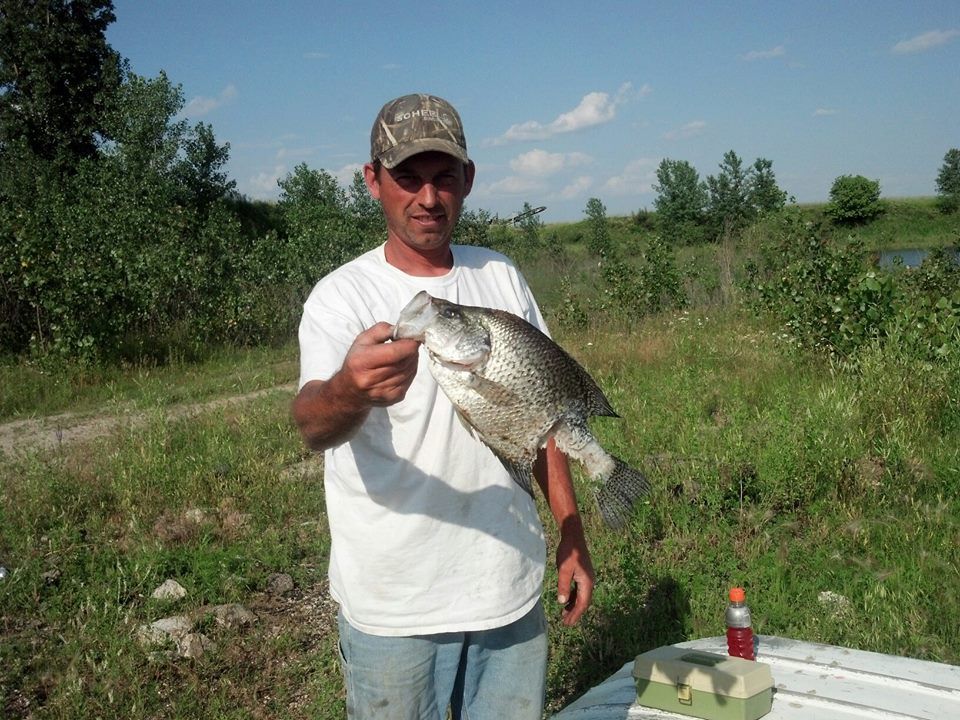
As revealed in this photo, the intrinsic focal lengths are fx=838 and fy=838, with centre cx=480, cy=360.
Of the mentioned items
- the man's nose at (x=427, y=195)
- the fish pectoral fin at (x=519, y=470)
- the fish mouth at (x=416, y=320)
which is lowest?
the fish pectoral fin at (x=519, y=470)

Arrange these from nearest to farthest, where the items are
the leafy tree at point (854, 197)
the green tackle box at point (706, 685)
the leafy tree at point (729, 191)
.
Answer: the green tackle box at point (706, 685), the leafy tree at point (729, 191), the leafy tree at point (854, 197)

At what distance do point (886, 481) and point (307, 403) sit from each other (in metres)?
4.74

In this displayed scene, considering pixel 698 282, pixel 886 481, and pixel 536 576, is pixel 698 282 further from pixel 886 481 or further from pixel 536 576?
pixel 536 576

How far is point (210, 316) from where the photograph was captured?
15.1 m

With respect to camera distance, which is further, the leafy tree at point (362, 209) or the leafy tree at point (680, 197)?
the leafy tree at point (680, 197)

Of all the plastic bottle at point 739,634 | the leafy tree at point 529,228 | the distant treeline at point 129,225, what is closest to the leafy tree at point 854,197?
the distant treeline at point 129,225

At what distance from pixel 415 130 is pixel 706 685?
188 cm

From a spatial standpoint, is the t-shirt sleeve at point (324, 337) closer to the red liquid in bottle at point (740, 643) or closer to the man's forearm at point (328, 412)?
the man's forearm at point (328, 412)

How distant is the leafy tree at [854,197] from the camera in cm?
5991

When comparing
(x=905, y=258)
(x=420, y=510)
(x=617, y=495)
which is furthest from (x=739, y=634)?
(x=905, y=258)

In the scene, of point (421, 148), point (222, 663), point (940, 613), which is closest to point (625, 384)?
point (940, 613)

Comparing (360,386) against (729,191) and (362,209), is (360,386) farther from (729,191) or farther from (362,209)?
(729,191)

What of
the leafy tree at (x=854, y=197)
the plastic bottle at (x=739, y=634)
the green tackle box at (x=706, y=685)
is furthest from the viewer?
the leafy tree at (x=854, y=197)

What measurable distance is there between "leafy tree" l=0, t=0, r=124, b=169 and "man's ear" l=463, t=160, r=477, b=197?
3181 centimetres
